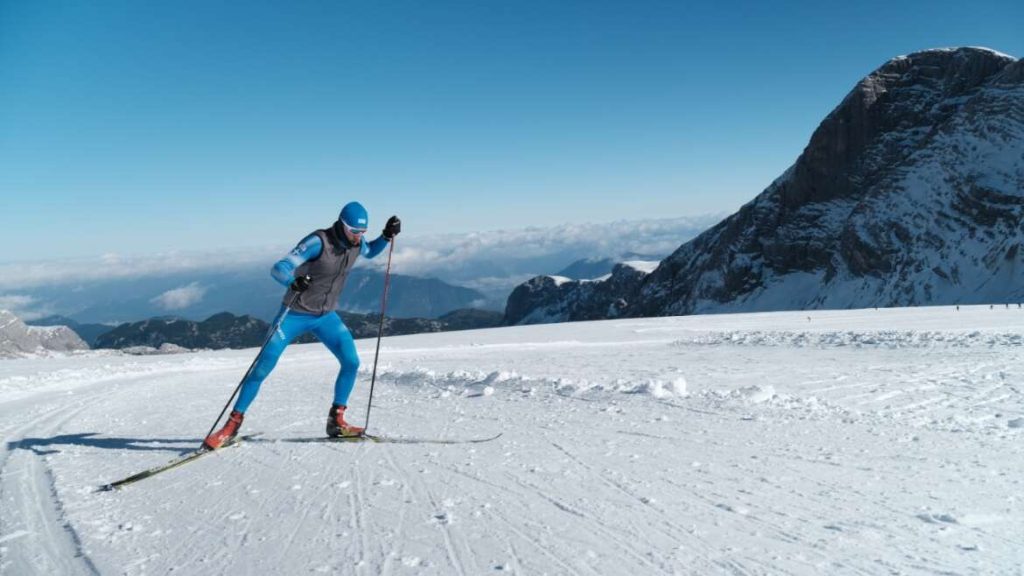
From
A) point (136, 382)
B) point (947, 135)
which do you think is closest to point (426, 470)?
point (136, 382)

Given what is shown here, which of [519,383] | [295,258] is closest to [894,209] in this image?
[519,383]

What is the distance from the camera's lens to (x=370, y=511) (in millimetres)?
4637

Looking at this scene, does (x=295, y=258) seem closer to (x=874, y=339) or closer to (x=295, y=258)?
(x=295, y=258)

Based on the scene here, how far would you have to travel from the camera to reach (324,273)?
7.16m

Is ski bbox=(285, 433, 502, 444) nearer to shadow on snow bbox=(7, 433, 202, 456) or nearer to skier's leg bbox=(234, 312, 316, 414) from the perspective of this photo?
skier's leg bbox=(234, 312, 316, 414)

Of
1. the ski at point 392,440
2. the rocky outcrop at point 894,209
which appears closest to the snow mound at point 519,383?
the ski at point 392,440

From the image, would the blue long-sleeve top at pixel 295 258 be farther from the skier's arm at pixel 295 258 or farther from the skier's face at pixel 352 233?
the skier's face at pixel 352 233

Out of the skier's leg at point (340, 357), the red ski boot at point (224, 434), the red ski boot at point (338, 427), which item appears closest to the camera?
the red ski boot at point (224, 434)

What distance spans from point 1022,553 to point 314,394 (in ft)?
37.4

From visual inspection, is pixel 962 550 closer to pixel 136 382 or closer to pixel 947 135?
pixel 136 382

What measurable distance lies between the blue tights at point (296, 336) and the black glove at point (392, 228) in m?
1.43

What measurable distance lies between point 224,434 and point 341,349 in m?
1.74

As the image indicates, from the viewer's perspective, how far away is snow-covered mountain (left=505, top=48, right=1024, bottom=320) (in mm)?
118188

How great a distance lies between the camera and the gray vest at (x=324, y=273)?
711cm
